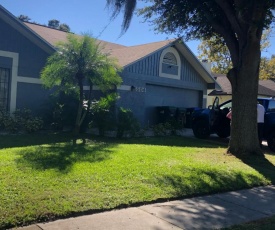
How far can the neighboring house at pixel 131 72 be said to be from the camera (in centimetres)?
1471

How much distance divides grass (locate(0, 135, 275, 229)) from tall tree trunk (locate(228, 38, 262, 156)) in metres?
0.50

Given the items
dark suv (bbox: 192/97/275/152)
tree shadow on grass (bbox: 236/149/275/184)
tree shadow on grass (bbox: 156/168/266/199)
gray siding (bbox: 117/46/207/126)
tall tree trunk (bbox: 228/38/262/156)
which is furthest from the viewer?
gray siding (bbox: 117/46/207/126)

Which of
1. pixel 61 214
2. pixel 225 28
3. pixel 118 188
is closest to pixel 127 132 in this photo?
pixel 225 28

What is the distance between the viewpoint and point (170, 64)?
66.8ft

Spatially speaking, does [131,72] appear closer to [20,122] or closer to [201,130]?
[201,130]

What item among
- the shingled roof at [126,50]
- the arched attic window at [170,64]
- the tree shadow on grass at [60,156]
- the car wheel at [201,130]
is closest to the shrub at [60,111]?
the shingled roof at [126,50]

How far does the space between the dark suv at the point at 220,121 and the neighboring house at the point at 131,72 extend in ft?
10.7

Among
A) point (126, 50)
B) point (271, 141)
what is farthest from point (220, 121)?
point (126, 50)

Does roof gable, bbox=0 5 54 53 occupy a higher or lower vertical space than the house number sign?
higher

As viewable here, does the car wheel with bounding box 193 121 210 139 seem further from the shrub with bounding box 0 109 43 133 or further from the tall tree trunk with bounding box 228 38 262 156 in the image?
the shrub with bounding box 0 109 43 133

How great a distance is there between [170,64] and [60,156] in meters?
13.2

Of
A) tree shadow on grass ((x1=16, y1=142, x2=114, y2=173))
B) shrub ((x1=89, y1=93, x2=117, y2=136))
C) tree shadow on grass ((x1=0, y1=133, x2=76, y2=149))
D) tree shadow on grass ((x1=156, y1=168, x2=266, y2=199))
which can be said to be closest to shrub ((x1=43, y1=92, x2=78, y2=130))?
shrub ((x1=89, y1=93, x2=117, y2=136))

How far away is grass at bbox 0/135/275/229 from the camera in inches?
202

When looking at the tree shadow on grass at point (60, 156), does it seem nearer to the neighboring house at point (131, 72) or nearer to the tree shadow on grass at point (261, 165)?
the tree shadow on grass at point (261, 165)
